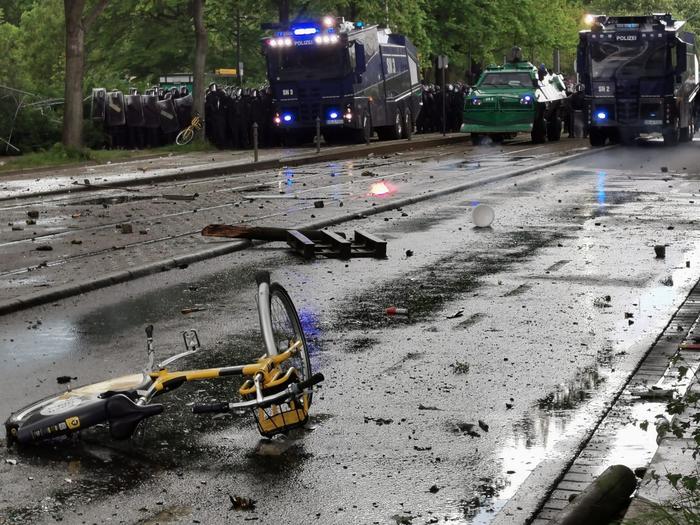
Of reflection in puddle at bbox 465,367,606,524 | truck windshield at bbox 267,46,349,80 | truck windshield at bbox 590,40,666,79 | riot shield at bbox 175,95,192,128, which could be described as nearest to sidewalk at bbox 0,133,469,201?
truck windshield at bbox 267,46,349,80

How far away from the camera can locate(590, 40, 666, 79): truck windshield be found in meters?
38.4

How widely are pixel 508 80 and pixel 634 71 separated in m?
4.54

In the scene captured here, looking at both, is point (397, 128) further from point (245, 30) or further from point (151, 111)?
point (245, 30)

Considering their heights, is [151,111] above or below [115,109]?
below

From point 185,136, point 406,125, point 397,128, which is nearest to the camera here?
point 185,136

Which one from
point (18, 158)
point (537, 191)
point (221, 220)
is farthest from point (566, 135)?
point (221, 220)

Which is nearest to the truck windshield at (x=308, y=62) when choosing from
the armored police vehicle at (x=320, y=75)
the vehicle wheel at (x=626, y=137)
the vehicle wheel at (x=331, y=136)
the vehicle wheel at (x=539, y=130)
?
the armored police vehicle at (x=320, y=75)

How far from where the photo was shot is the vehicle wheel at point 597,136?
3984 centimetres

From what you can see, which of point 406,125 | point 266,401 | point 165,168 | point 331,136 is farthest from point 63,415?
point 406,125

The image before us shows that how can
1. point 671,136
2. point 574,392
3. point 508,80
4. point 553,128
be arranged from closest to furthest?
point 574,392
point 671,136
point 508,80
point 553,128

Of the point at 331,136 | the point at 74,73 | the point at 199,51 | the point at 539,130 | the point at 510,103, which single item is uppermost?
the point at 199,51

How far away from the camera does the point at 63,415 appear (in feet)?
23.2

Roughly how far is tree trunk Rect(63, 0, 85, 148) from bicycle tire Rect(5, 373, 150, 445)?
27.7 meters

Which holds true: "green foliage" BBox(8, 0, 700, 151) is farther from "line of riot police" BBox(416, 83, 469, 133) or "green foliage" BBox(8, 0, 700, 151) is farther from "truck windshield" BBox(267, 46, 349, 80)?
"truck windshield" BBox(267, 46, 349, 80)
